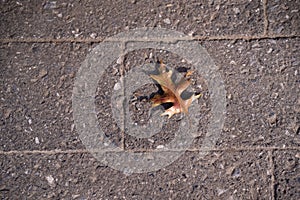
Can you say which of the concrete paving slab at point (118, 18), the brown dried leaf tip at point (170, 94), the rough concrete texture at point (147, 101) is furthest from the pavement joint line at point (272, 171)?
the concrete paving slab at point (118, 18)

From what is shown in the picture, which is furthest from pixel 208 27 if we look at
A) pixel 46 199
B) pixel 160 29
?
pixel 46 199

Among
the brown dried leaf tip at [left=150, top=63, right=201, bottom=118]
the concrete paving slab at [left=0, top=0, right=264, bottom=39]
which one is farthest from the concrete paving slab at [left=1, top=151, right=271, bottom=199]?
the concrete paving slab at [left=0, top=0, right=264, bottom=39]

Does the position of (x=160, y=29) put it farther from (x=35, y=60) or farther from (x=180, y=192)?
(x=180, y=192)

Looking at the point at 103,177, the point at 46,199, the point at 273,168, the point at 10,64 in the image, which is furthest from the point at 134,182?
the point at 10,64

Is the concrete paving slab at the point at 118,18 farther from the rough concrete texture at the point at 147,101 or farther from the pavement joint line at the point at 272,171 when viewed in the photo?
the pavement joint line at the point at 272,171

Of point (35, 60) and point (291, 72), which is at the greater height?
point (35, 60)

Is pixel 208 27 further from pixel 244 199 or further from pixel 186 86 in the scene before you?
pixel 244 199

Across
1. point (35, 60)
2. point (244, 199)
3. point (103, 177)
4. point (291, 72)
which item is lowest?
point (244, 199)

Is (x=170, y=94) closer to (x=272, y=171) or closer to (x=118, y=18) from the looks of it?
(x=118, y=18)
